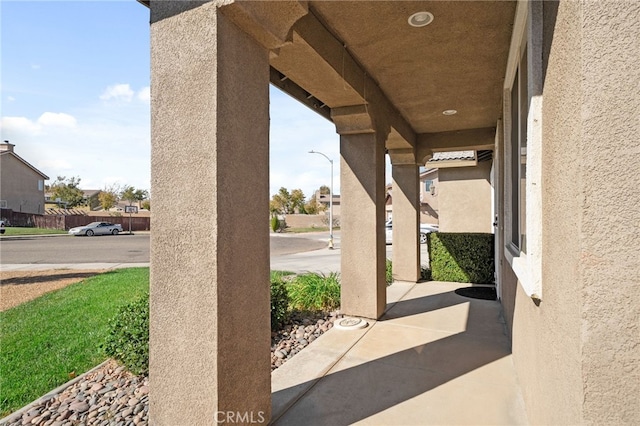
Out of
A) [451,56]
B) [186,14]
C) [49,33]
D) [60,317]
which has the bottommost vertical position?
[60,317]

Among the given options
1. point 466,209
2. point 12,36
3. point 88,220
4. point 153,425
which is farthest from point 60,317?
point 88,220

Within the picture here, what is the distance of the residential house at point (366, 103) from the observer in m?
1.23

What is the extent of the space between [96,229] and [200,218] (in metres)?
35.3

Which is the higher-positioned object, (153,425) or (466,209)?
(466,209)

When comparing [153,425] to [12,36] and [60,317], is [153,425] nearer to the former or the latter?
[12,36]

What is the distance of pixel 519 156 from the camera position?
10.3ft

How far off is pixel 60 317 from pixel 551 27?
7801 mm

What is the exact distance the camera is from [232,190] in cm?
222

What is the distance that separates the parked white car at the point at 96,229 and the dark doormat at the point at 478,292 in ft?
109

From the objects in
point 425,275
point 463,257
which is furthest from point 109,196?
point 463,257

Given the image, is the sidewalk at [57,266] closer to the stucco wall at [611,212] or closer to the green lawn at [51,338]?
the green lawn at [51,338]

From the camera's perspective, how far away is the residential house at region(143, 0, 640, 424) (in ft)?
4.03

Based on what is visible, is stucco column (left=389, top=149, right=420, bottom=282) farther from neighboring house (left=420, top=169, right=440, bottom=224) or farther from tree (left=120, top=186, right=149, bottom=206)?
tree (left=120, top=186, right=149, bottom=206)

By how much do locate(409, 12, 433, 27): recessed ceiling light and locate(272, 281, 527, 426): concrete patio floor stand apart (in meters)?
3.54
